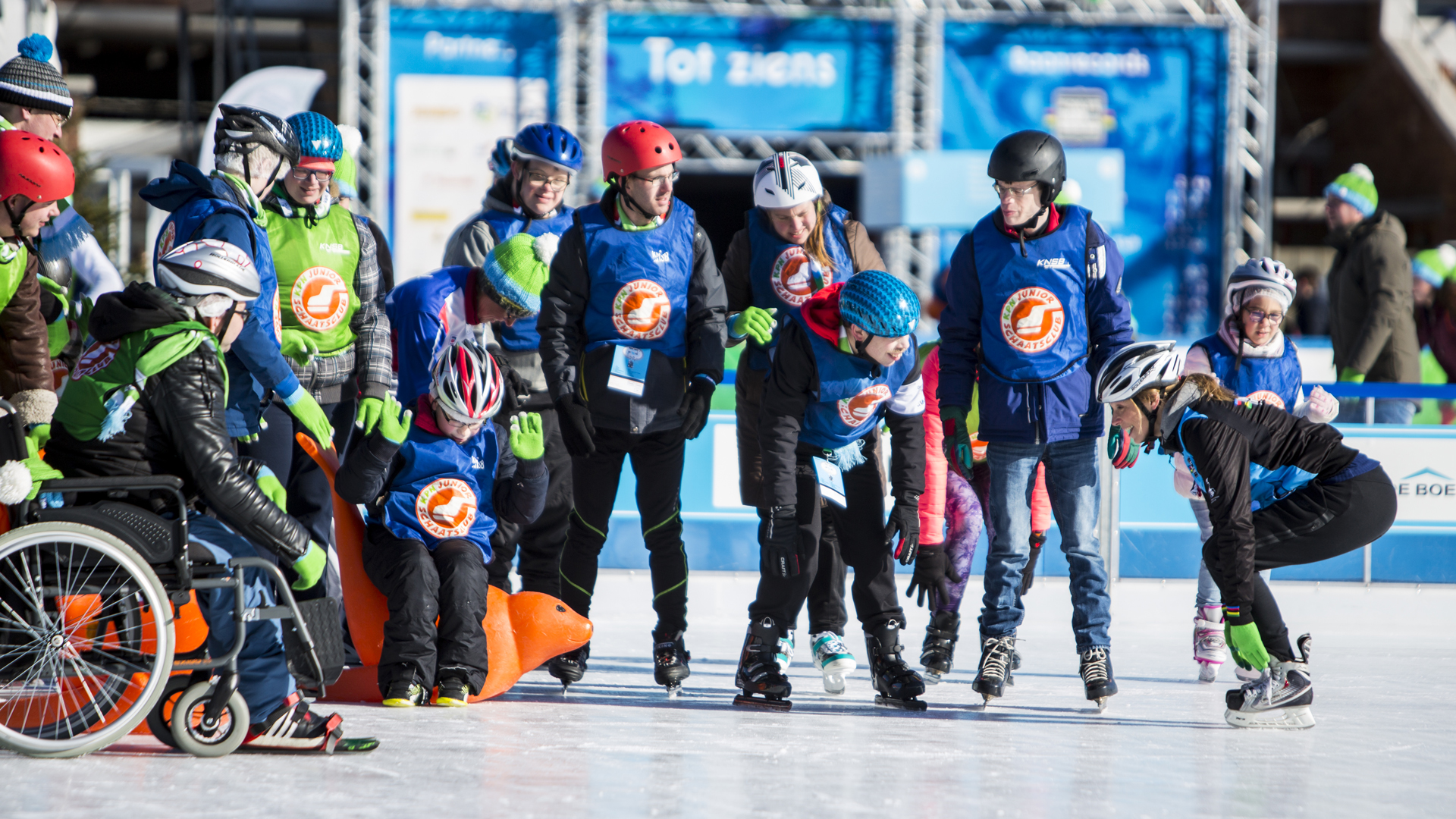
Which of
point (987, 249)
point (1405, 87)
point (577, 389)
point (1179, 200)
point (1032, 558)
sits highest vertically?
point (1405, 87)

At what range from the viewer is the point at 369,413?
452cm

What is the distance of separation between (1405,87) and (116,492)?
20.0 metres

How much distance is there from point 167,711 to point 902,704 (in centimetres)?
218

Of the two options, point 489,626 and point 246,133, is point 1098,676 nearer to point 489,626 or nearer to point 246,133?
point 489,626

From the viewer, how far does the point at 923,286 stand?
14711 mm

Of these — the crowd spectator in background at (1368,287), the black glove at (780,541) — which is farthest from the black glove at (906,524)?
the crowd spectator in background at (1368,287)

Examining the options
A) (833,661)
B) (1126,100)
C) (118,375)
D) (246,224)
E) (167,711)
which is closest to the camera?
(118,375)

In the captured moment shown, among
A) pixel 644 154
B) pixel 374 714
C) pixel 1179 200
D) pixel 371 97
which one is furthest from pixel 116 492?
pixel 1179 200

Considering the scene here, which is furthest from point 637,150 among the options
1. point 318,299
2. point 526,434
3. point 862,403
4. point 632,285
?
point 318,299

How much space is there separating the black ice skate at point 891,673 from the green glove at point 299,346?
202 centimetres

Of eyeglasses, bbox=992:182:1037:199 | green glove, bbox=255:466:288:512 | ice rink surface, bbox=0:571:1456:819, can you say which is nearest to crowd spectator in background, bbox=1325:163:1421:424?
ice rink surface, bbox=0:571:1456:819

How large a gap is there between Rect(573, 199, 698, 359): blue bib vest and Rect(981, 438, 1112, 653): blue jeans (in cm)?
112

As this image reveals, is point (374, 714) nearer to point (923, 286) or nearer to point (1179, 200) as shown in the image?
point (923, 286)

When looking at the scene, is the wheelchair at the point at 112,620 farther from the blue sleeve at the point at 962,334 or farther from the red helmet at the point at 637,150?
the blue sleeve at the point at 962,334
